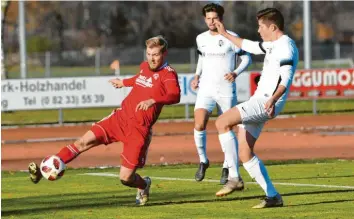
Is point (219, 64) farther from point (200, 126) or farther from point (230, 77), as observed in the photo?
point (200, 126)

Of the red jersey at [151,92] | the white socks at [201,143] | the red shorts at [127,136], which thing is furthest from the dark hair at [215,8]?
the red shorts at [127,136]

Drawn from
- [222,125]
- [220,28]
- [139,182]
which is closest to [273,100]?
[222,125]

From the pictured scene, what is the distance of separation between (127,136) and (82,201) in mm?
1504

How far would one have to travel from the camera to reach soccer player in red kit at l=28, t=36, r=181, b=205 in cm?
1312

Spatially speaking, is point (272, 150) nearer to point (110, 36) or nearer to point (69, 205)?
point (69, 205)

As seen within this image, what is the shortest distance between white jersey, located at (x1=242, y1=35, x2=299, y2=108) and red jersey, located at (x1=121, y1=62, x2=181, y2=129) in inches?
36.9

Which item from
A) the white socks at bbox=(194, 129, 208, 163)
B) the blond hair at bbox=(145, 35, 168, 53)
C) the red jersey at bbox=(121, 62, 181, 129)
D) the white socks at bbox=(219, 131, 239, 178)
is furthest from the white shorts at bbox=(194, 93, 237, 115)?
the blond hair at bbox=(145, 35, 168, 53)

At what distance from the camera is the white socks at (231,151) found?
14.2m

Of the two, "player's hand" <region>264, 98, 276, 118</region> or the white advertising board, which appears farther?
the white advertising board

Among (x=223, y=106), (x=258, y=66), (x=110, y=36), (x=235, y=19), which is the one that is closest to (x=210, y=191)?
(x=223, y=106)

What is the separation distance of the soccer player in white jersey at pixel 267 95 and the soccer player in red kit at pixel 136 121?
2.39 ft

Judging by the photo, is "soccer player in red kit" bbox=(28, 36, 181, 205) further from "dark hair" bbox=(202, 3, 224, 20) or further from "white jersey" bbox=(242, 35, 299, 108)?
"dark hair" bbox=(202, 3, 224, 20)

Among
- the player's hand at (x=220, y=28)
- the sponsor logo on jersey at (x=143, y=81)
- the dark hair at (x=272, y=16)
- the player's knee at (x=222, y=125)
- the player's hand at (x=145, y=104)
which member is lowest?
the player's knee at (x=222, y=125)

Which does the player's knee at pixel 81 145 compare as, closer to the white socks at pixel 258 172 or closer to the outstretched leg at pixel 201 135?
the white socks at pixel 258 172
